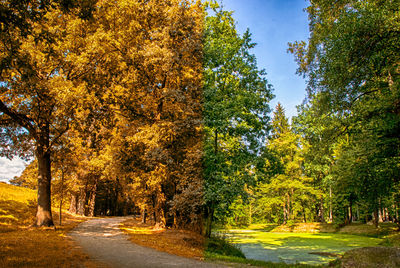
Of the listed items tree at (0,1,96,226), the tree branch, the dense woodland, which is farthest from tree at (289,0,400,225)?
the tree branch

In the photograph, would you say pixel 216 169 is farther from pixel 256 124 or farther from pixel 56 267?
pixel 56 267

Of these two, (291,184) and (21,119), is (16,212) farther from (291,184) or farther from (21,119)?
(291,184)

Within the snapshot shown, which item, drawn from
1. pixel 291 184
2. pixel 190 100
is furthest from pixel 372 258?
pixel 291 184

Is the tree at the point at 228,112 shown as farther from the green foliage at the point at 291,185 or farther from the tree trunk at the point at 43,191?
the green foliage at the point at 291,185

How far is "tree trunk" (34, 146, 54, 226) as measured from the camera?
564 inches

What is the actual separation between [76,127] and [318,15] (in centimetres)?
1377

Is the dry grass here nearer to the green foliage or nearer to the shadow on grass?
the shadow on grass

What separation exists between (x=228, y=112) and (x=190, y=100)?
9.33ft

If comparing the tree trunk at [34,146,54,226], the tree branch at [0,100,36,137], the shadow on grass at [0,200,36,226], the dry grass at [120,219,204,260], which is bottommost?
the dry grass at [120,219,204,260]

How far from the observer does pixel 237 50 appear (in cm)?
1590

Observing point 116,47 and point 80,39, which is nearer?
point 80,39

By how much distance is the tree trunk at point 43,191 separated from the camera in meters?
14.3

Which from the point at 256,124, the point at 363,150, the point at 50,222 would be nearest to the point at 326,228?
the point at 363,150

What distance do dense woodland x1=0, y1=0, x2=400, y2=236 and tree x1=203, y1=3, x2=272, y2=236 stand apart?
0.08 m
